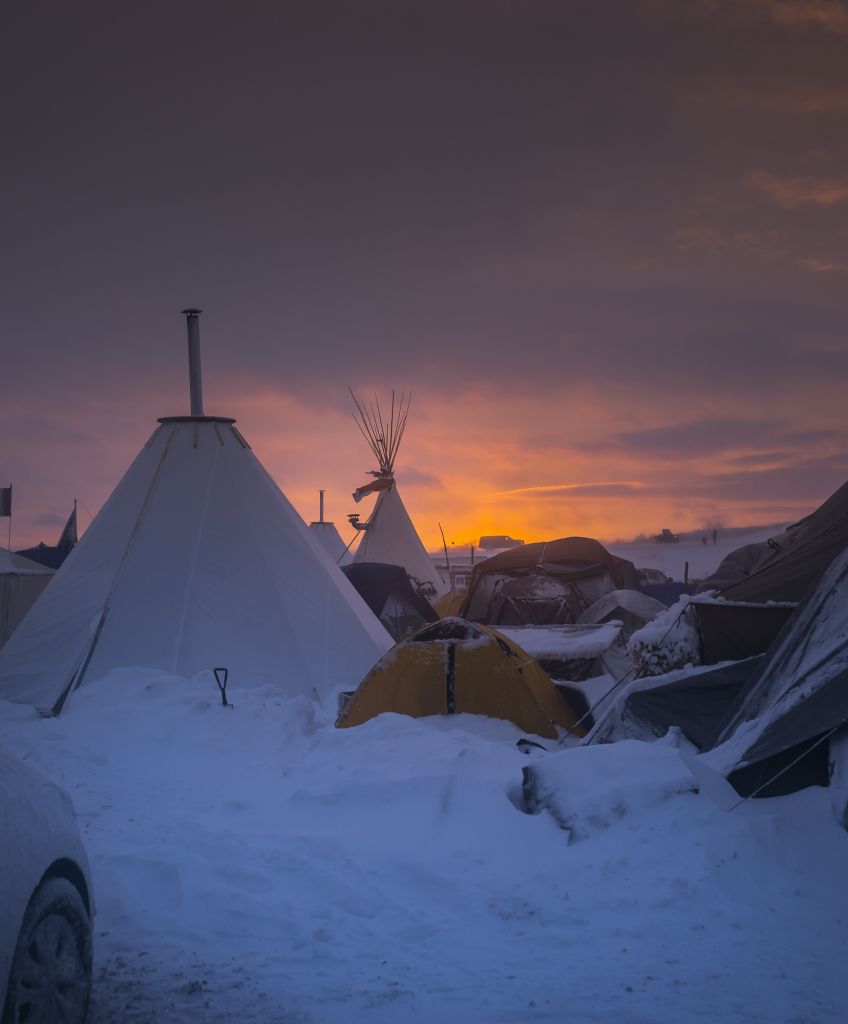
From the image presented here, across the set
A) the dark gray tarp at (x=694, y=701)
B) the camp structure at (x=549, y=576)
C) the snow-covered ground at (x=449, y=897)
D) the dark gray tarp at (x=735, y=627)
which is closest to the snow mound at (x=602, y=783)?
the snow-covered ground at (x=449, y=897)

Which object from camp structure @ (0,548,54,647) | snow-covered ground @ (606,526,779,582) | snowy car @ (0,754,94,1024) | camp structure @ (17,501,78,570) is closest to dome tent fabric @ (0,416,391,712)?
snowy car @ (0,754,94,1024)

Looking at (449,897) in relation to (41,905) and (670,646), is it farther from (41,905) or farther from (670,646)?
(670,646)

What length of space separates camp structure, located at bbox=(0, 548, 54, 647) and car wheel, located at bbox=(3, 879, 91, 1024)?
17.8 meters

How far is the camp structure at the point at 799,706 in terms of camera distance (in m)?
4.91

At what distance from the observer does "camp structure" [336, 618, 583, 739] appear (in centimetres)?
943

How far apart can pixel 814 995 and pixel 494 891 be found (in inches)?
63.4

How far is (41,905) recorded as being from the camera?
9.19 feet

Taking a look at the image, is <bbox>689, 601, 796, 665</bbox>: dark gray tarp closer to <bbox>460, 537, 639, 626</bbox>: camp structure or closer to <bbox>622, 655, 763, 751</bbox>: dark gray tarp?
<bbox>622, 655, 763, 751</bbox>: dark gray tarp

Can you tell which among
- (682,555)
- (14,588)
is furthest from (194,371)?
(682,555)

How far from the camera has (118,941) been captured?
12.8 ft

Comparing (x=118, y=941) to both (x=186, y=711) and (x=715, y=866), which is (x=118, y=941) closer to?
(x=715, y=866)

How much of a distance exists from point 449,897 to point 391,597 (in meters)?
15.3

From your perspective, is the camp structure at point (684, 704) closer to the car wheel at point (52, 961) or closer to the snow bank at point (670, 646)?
the snow bank at point (670, 646)

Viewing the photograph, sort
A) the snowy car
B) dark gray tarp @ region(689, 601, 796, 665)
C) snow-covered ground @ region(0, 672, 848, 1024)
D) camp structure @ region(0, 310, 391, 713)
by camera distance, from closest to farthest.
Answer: the snowy car < snow-covered ground @ region(0, 672, 848, 1024) < dark gray tarp @ region(689, 601, 796, 665) < camp structure @ region(0, 310, 391, 713)
